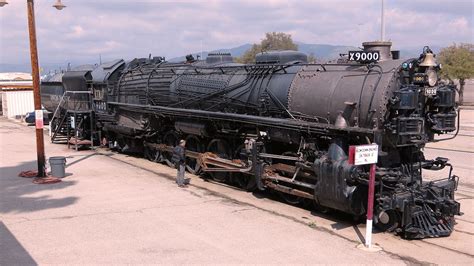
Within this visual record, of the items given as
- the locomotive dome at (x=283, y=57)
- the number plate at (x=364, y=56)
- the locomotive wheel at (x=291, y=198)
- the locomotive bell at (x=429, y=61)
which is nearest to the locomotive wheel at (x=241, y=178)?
the locomotive wheel at (x=291, y=198)

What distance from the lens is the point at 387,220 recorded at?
810 centimetres

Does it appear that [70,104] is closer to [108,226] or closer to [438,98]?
[108,226]

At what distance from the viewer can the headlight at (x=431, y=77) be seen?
820 cm

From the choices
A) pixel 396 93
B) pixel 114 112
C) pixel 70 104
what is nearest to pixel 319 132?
pixel 396 93

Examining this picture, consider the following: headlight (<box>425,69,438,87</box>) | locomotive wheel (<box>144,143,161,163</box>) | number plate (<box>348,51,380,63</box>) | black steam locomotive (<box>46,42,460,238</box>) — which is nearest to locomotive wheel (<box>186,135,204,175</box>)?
black steam locomotive (<box>46,42,460,238</box>)

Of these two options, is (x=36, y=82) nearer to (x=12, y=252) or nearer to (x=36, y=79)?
(x=36, y=79)

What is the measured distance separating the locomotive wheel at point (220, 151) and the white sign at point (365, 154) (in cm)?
513

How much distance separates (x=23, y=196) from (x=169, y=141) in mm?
4975

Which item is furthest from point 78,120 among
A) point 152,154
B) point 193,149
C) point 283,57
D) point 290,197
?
point 290,197

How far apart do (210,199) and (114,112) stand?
7850mm

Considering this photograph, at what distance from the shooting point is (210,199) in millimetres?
10492

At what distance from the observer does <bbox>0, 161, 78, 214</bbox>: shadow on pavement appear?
31.9 feet

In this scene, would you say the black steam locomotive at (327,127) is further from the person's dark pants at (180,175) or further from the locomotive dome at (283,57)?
the person's dark pants at (180,175)

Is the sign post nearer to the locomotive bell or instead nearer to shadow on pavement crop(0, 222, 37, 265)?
the locomotive bell
